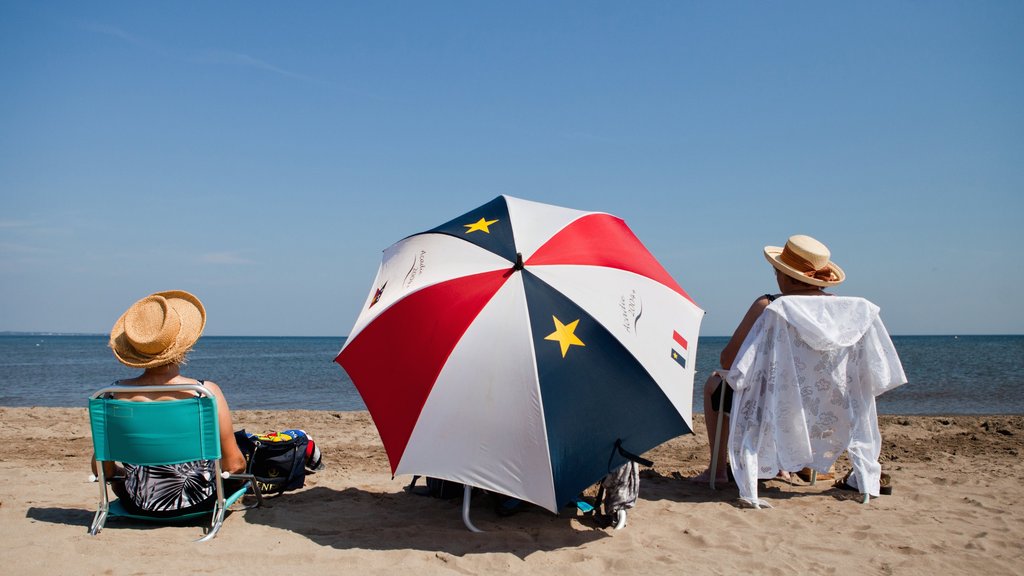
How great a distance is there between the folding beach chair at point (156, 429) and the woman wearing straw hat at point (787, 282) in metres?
3.32

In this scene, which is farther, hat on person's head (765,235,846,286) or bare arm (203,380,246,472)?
hat on person's head (765,235,846,286)

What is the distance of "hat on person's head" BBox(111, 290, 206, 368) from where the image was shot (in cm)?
366

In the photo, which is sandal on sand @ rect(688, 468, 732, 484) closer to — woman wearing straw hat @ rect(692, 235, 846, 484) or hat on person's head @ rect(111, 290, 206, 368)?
woman wearing straw hat @ rect(692, 235, 846, 484)

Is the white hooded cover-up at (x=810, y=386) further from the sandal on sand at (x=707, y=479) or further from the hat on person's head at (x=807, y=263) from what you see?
the sandal on sand at (x=707, y=479)

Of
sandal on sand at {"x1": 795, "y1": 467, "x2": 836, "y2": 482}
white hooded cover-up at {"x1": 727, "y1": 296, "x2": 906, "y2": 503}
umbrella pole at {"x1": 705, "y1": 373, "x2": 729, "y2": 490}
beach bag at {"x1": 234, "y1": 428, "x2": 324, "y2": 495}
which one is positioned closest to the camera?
white hooded cover-up at {"x1": 727, "y1": 296, "x2": 906, "y2": 503}

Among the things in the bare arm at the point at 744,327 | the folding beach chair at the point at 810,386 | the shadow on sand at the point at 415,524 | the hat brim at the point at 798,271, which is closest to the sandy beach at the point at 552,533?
the shadow on sand at the point at 415,524

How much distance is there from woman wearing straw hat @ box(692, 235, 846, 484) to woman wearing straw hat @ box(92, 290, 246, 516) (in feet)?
11.0

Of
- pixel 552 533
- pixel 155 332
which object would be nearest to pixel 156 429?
pixel 155 332

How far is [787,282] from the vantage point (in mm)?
4863

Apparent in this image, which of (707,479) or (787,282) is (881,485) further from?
(787,282)

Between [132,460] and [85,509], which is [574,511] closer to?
[132,460]

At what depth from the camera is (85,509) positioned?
4305mm

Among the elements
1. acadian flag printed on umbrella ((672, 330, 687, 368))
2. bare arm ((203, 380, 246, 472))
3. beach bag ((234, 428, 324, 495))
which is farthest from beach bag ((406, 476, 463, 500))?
acadian flag printed on umbrella ((672, 330, 687, 368))

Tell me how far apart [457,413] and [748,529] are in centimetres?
194
